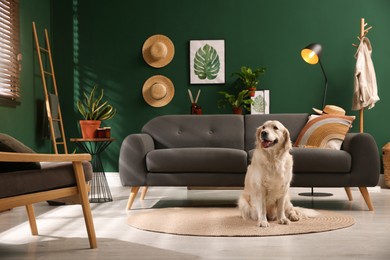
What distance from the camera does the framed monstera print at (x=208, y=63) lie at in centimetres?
611

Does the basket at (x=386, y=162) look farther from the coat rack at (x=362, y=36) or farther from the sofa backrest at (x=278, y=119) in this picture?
the sofa backrest at (x=278, y=119)

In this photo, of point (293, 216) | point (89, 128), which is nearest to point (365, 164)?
point (293, 216)

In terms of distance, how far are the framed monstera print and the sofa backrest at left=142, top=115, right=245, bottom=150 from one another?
1375 mm

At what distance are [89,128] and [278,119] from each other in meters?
1.77

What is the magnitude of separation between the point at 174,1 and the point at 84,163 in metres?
3.79

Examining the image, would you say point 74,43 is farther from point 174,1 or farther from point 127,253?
point 127,253

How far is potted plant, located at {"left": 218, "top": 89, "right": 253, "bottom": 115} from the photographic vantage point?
5801mm

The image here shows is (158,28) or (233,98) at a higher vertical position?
(158,28)

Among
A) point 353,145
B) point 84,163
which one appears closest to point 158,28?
point 353,145

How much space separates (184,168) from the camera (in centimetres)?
400

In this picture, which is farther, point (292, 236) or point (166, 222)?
point (166, 222)

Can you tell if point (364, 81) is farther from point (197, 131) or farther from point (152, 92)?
point (152, 92)

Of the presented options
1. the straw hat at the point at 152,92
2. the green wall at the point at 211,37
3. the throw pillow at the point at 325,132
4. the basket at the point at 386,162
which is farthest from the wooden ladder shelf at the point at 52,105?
the basket at the point at 386,162

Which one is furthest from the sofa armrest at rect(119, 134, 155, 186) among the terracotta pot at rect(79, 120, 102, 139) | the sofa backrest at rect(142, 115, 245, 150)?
the terracotta pot at rect(79, 120, 102, 139)
